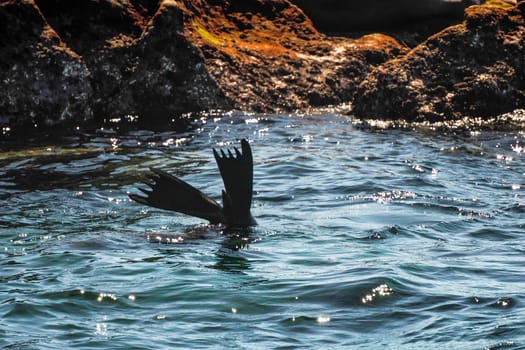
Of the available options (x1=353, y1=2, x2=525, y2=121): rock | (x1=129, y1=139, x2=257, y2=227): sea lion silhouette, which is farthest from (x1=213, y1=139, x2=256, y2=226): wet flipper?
(x1=353, y1=2, x2=525, y2=121): rock

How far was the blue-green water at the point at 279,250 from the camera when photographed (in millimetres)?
5293

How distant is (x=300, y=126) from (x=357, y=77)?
9.55 ft

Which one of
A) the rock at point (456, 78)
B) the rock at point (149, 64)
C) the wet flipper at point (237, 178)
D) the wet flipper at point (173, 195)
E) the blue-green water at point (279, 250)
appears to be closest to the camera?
the blue-green water at point (279, 250)

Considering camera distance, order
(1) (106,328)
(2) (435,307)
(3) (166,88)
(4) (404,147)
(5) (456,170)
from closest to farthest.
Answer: (1) (106,328)
(2) (435,307)
(5) (456,170)
(4) (404,147)
(3) (166,88)

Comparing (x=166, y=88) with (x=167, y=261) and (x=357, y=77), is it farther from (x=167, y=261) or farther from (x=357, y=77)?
(x=167, y=261)

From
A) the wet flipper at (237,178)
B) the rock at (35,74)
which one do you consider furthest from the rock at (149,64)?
the wet flipper at (237,178)

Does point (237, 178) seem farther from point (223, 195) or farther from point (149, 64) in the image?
point (149, 64)

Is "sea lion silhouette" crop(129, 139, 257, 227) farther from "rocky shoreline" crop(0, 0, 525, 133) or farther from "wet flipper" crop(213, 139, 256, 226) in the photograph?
"rocky shoreline" crop(0, 0, 525, 133)

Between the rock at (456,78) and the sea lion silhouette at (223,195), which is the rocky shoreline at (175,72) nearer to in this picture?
the rock at (456,78)

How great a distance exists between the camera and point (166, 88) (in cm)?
1373

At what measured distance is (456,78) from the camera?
13.5 meters

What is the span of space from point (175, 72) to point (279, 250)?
7109 mm

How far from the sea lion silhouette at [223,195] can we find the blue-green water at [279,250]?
7.6 inches

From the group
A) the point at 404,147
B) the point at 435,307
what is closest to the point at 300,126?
the point at 404,147
